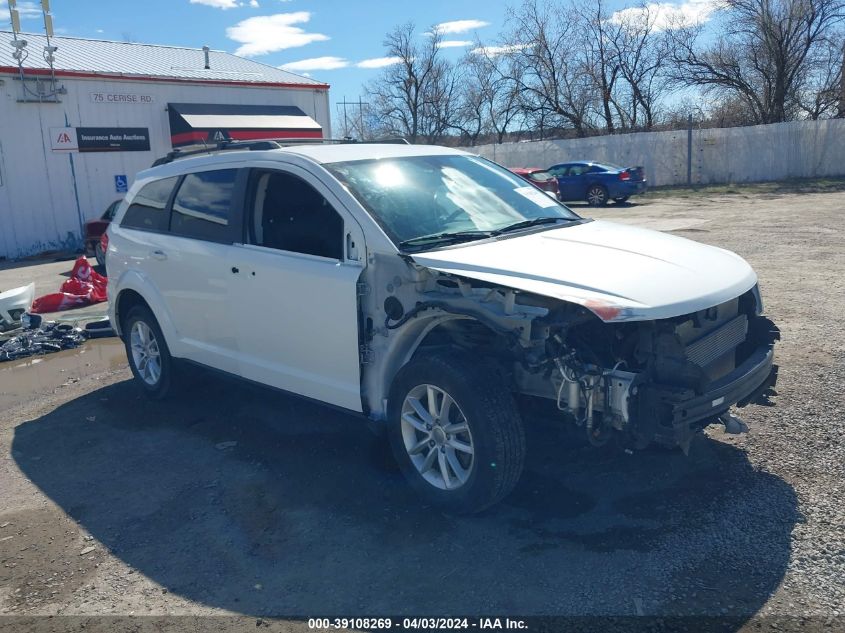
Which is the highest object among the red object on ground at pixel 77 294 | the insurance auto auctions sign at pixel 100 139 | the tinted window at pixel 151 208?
the insurance auto auctions sign at pixel 100 139

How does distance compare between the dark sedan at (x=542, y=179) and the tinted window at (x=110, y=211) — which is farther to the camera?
the dark sedan at (x=542, y=179)

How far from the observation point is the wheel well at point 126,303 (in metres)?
6.42

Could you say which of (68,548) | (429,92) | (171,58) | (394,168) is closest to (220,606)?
(68,548)

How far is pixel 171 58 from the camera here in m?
24.5

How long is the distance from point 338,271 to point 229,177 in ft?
4.66

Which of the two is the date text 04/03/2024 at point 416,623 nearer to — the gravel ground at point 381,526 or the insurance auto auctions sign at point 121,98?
the gravel ground at point 381,526

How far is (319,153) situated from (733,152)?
28.0 metres

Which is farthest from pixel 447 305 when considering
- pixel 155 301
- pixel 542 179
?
pixel 542 179

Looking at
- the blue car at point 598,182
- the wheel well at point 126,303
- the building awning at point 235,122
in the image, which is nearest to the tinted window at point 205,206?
the wheel well at point 126,303

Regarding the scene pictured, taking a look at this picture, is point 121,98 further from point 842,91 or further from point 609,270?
point 842,91

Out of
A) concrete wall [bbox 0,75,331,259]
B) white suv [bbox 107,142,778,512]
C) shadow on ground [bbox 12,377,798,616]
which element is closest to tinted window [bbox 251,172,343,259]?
white suv [bbox 107,142,778,512]

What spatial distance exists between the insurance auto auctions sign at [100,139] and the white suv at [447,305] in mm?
15611

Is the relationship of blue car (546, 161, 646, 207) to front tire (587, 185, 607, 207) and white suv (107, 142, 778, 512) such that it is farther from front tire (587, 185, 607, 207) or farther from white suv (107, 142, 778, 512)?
white suv (107, 142, 778, 512)

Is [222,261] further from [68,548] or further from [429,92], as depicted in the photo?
[429,92]
